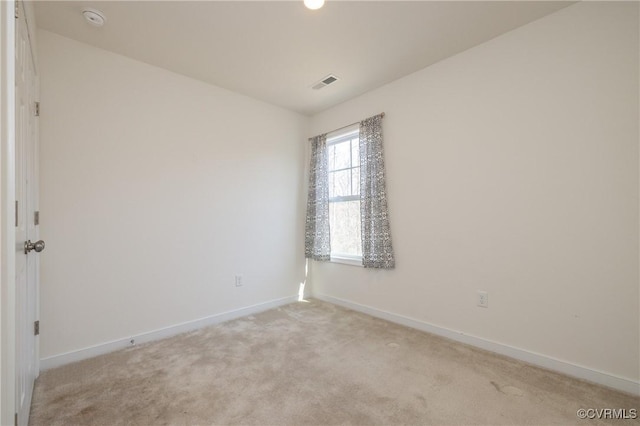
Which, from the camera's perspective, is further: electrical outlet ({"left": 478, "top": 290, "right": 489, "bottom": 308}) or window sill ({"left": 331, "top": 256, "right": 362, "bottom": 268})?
window sill ({"left": 331, "top": 256, "right": 362, "bottom": 268})

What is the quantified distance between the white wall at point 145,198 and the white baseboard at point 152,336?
53 millimetres

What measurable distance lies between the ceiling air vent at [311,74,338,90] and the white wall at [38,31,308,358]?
2.45ft

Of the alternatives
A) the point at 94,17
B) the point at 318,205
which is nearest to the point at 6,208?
the point at 94,17

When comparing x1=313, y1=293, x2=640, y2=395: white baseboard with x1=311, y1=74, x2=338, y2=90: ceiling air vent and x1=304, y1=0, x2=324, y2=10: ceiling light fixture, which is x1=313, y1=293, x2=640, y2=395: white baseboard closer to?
x1=311, y1=74, x2=338, y2=90: ceiling air vent

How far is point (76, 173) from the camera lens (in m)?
2.32

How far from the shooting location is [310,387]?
190cm

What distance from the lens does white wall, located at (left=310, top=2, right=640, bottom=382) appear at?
1879mm

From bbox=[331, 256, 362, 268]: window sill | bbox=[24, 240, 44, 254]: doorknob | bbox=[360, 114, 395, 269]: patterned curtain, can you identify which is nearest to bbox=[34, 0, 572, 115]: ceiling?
bbox=[360, 114, 395, 269]: patterned curtain

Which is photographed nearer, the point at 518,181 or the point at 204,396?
the point at 204,396

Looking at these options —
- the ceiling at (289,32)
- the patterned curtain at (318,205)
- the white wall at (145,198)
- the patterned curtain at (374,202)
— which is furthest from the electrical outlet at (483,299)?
the white wall at (145,198)

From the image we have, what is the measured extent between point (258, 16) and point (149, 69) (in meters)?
1.30

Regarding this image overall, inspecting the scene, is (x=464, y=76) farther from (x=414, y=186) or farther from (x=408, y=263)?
(x=408, y=263)

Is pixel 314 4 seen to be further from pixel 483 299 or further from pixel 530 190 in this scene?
pixel 483 299

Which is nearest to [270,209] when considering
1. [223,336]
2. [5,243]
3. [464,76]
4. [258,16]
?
[223,336]
